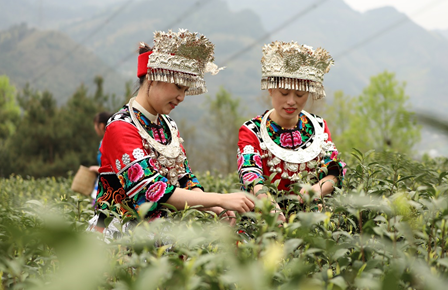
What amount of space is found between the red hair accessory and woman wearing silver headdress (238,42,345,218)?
0.71 m

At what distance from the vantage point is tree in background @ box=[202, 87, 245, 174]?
27.9 meters

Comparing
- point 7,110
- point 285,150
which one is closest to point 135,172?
point 285,150

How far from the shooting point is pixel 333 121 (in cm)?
3575

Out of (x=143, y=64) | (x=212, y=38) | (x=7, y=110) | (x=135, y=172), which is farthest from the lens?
(x=212, y=38)

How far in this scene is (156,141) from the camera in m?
2.43

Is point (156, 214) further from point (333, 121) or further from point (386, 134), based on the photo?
point (333, 121)

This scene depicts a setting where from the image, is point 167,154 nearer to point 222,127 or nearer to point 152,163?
point 152,163

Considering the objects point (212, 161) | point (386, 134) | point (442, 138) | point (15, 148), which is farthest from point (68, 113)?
point (386, 134)

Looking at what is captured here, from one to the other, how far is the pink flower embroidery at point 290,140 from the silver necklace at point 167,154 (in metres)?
0.63

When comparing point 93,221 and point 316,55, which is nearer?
point 93,221

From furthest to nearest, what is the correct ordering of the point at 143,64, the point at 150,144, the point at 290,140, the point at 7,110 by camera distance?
the point at 7,110 < the point at 290,140 < the point at 143,64 < the point at 150,144

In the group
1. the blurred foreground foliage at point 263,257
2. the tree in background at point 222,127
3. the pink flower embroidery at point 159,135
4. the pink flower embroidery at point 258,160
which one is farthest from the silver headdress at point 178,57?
the tree in background at point 222,127

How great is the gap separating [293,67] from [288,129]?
0.40 m

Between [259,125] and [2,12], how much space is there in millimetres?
210820
